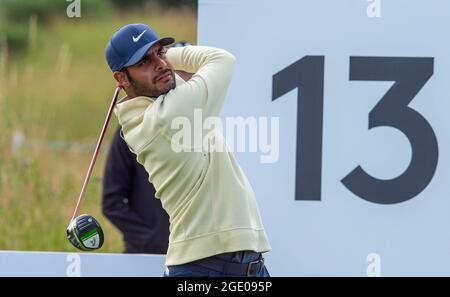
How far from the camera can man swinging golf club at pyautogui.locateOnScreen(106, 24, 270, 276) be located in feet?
15.3

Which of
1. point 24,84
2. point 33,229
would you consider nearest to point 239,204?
point 33,229

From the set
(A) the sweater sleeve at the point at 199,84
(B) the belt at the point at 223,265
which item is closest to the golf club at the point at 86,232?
(A) the sweater sleeve at the point at 199,84

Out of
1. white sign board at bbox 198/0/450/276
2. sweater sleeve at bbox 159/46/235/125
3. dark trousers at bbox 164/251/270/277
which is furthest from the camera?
white sign board at bbox 198/0/450/276

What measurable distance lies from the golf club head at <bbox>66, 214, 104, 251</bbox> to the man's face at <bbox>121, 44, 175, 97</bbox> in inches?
22.6

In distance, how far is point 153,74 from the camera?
4.69m

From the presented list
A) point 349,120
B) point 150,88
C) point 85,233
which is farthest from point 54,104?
point 150,88

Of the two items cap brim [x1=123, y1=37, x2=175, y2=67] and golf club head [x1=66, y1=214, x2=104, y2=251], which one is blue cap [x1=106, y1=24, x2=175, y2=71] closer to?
cap brim [x1=123, y1=37, x2=175, y2=67]

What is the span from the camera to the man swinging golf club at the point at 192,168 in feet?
15.3

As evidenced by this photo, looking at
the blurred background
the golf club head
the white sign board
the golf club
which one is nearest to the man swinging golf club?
the golf club

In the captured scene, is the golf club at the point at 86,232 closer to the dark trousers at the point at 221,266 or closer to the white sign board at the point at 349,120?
the dark trousers at the point at 221,266

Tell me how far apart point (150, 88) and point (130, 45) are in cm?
18

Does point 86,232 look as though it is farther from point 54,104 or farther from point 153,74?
point 54,104

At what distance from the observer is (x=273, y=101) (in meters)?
5.42

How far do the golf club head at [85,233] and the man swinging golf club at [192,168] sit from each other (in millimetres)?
315
